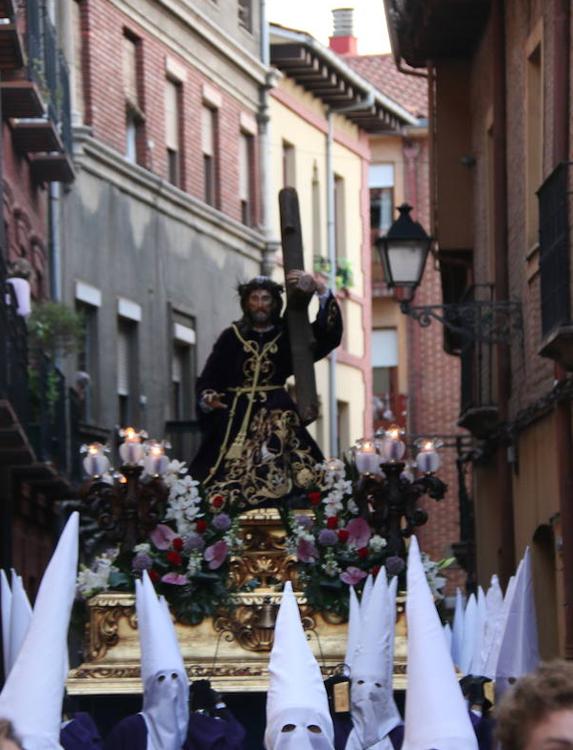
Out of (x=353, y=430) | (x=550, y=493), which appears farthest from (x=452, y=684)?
(x=353, y=430)

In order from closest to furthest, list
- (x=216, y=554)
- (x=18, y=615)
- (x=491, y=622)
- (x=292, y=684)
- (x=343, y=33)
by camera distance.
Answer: (x=292, y=684), (x=18, y=615), (x=491, y=622), (x=216, y=554), (x=343, y=33)

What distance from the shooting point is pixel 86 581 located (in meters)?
13.2

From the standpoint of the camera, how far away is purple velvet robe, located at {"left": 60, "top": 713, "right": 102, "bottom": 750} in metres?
10.5

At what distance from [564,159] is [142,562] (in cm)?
455

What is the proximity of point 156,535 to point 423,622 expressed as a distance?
14.8ft

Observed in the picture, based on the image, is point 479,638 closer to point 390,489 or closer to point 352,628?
point 390,489

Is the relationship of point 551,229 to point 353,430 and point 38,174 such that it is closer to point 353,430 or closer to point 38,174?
point 38,174

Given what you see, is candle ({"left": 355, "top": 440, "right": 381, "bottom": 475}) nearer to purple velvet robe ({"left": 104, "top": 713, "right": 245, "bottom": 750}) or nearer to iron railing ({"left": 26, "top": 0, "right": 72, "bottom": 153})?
purple velvet robe ({"left": 104, "top": 713, "right": 245, "bottom": 750})

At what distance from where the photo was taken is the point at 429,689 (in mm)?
8562

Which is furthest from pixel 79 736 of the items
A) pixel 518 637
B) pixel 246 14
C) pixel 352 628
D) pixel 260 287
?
pixel 246 14

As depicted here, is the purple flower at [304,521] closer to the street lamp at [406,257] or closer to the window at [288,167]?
the street lamp at [406,257]

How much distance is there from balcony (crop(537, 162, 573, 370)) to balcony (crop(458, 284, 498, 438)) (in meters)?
4.71

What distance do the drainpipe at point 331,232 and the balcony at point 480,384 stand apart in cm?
1727

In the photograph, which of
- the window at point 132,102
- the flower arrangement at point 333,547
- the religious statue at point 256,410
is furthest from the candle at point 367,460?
the window at point 132,102
